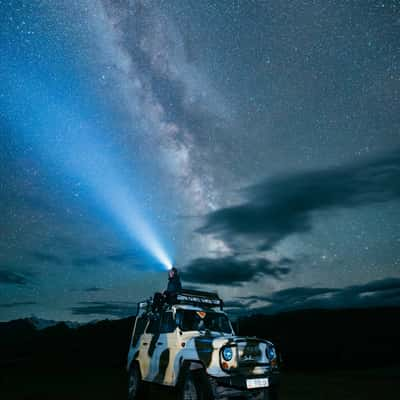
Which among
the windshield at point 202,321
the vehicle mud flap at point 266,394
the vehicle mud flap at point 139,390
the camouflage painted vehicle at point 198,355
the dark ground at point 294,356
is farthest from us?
the dark ground at point 294,356

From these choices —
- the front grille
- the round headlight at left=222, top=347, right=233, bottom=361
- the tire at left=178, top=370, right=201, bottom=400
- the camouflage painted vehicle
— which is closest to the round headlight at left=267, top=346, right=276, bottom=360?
the camouflage painted vehicle

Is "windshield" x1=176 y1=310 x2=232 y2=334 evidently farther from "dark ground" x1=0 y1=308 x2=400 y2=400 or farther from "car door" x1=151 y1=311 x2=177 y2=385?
"dark ground" x1=0 y1=308 x2=400 y2=400

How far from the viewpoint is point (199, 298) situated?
409 inches

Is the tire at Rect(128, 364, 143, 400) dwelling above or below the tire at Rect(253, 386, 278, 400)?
above

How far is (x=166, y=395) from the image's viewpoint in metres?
13.0

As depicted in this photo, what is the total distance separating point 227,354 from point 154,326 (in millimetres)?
3083

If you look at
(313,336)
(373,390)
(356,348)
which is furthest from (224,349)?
(313,336)

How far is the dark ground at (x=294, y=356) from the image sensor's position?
14.0 meters

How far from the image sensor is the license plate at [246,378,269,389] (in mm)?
7844

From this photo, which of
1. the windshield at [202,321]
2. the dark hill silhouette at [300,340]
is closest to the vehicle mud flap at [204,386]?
the windshield at [202,321]

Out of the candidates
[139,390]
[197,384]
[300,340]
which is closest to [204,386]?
[197,384]

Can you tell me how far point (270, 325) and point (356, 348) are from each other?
2455cm

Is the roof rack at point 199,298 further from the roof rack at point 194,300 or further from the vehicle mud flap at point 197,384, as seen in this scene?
the vehicle mud flap at point 197,384

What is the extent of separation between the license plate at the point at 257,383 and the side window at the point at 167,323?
2.24m
